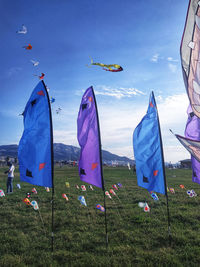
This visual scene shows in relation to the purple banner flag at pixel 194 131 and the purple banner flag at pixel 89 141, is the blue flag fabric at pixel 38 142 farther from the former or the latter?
the purple banner flag at pixel 194 131

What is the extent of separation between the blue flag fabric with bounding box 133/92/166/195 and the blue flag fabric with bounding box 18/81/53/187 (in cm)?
335

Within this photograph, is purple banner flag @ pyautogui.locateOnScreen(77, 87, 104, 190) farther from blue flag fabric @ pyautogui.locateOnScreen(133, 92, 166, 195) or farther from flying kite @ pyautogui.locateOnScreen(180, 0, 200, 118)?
flying kite @ pyautogui.locateOnScreen(180, 0, 200, 118)

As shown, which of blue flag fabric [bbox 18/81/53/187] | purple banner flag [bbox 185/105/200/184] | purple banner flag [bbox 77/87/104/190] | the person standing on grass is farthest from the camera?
the person standing on grass

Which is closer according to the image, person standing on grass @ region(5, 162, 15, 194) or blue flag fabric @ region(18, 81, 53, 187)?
blue flag fabric @ region(18, 81, 53, 187)

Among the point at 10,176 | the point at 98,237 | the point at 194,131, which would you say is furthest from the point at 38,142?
the point at 10,176

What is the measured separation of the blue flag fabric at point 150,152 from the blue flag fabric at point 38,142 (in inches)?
132

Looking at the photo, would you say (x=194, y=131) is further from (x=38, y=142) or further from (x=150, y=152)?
(x=38, y=142)

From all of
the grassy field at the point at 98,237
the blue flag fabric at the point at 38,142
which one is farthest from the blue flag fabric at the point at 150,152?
the blue flag fabric at the point at 38,142

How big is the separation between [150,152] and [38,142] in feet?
12.6

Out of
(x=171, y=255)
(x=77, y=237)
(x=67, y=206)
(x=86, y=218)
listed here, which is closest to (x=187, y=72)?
(x=171, y=255)

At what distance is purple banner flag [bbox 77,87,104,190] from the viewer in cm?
584

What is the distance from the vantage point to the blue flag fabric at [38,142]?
563 centimetres

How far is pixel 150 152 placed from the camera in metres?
6.62

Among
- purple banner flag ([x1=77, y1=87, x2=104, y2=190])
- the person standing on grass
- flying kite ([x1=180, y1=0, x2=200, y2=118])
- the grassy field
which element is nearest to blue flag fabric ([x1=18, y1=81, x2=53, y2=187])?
purple banner flag ([x1=77, y1=87, x2=104, y2=190])
